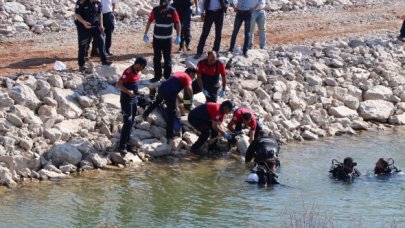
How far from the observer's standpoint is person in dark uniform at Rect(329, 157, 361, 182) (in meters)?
16.0

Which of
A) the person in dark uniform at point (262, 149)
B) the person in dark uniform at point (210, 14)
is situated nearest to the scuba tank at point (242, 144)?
the person in dark uniform at point (262, 149)

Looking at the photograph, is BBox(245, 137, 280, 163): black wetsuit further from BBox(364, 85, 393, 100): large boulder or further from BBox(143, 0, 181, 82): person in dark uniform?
BBox(364, 85, 393, 100): large boulder

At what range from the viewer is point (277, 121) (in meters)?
18.9

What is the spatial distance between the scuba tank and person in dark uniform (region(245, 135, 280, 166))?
1.34 ft

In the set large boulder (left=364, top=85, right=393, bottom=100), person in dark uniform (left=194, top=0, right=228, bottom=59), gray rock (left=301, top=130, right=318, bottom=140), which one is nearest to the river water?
gray rock (left=301, top=130, right=318, bottom=140)

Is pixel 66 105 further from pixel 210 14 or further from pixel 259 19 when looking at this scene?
pixel 259 19

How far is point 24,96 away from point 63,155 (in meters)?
1.52

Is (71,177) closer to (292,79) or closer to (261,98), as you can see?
(261,98)

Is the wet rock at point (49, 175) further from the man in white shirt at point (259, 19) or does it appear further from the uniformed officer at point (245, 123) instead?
the man in white shirt at point (259, 19)

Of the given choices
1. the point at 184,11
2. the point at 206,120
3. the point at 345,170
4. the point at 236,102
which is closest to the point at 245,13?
the point at 184,11

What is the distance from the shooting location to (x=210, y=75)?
17.6 metres

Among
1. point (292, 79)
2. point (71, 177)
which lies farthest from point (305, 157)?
point (71, 177)

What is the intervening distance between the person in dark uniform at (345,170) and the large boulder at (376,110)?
13.8 ft

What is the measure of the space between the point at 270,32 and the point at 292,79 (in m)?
3.87
